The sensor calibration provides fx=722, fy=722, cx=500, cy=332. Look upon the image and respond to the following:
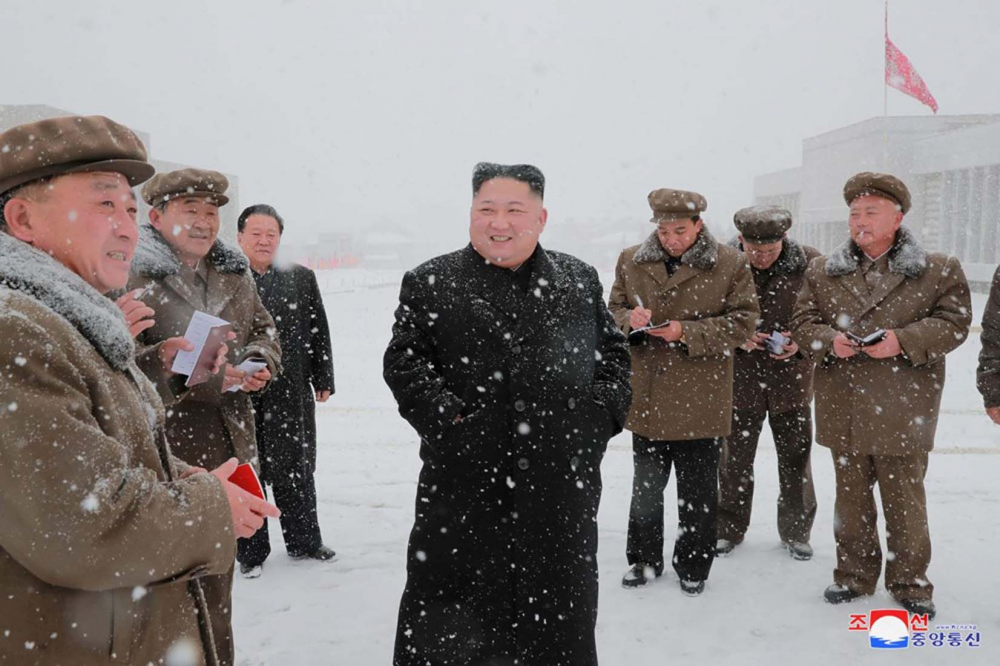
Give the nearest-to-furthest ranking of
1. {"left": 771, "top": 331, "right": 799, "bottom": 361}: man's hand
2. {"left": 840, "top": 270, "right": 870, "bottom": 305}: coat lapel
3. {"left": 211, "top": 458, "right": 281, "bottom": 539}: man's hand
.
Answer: {"left": 211, "top": 458, "right": 281, "bottom": 539}: man's hand
{"left": 840, "top": 270, "right": 870, "bottom": 305}: coat lapel
{"left": 771, "top": 331, "right": 799, "bottom": 361}: man's hand

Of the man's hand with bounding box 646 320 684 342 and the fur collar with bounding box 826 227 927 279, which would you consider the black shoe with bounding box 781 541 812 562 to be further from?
the fur collar with bounding box 826 227 927 279

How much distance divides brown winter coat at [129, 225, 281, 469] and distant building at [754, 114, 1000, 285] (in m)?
25.8

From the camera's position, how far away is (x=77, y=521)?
4.76 feet

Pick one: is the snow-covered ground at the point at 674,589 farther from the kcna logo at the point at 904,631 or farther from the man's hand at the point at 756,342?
the man's hand at the point at 756,342

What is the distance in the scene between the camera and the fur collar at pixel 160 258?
11.5 feet

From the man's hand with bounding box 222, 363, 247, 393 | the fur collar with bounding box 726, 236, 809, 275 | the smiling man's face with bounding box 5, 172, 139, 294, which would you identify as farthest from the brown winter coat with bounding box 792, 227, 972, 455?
the smiling man's face with bounding box 5, 172, 139, 294

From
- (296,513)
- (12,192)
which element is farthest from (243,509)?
(296,513)

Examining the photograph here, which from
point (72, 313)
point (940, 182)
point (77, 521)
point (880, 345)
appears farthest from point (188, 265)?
point (940, 182)

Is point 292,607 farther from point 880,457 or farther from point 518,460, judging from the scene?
point 880,457

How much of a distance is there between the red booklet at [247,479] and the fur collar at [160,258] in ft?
6.15

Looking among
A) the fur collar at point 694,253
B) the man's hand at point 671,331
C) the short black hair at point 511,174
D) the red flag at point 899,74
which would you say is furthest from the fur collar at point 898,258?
the red flag at point 899,74

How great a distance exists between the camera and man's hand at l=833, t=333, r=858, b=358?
12.8 feet

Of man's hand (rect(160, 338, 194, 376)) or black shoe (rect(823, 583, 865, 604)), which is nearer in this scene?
man's hand (rect(160, 338, 194, 376))

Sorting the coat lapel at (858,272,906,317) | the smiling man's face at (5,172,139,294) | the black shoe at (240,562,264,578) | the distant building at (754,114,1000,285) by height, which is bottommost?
the black shoe at (240,562,264,578)
